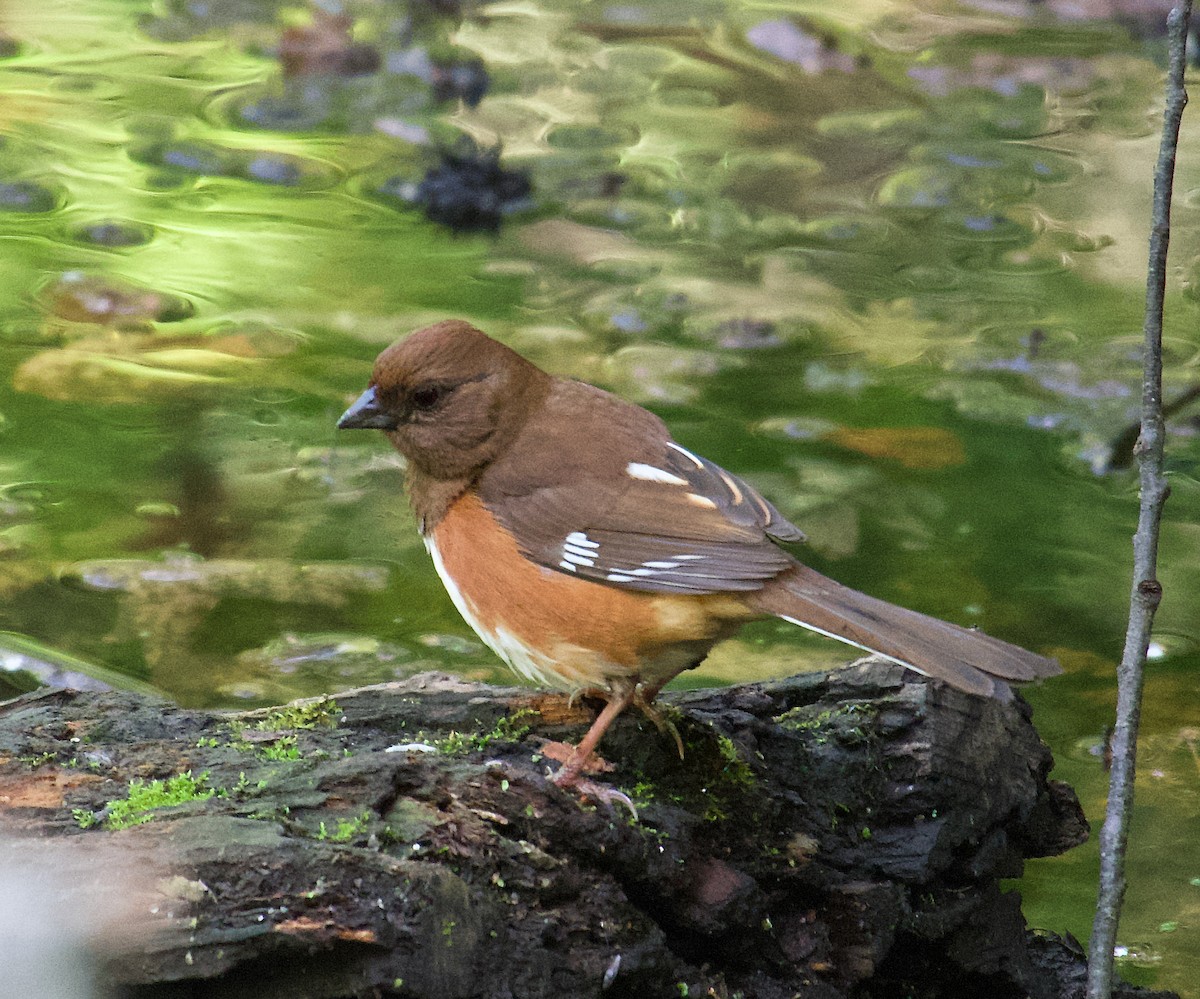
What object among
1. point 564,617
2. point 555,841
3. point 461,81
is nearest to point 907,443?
point 564,617

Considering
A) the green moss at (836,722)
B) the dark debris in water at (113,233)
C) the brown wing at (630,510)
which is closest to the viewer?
the brown wing at (630,510)

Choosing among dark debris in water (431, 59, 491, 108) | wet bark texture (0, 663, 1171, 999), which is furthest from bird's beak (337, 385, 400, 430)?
dark debris in water (431, 59, 491, 108)

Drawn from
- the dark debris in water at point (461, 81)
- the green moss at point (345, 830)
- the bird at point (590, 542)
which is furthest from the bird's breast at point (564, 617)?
the dark debris in water at point (461, 81)

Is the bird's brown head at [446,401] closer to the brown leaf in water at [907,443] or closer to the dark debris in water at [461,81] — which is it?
the brown leaf in water at [907,443]

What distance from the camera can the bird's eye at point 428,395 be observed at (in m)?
3.52

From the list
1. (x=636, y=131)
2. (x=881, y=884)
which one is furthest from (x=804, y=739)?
(x=636, y=131)

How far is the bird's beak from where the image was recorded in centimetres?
354

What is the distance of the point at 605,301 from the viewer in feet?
23.1

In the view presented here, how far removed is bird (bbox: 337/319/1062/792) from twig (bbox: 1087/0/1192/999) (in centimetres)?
16

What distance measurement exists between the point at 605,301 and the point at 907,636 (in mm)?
4297

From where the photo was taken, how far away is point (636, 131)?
868 centimetres

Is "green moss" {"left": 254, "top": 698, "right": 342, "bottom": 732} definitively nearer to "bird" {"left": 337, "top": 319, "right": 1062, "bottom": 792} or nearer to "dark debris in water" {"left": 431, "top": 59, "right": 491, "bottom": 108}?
"bird" {"left": 337, "top": 319, "right": 1062, "bottom": 792}

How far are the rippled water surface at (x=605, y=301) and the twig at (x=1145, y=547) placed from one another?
3.11ft

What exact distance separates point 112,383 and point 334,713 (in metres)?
3.40
